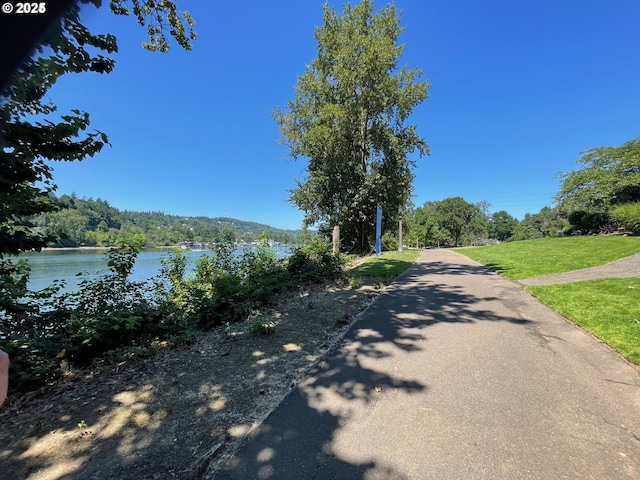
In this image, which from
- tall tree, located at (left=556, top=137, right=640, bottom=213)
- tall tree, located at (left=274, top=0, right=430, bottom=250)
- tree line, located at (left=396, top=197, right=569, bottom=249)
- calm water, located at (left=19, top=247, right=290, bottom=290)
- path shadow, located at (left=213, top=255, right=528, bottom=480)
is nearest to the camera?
path shadow, located at (left=213, top=255, right=528, bottom=480)

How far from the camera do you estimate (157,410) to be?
2783mm

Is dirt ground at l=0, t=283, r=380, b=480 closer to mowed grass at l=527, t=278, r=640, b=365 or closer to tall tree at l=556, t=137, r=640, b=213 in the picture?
mowed grass at l=527, t=278, r=640, b=365

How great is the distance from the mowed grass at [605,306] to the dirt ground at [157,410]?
12.2ft

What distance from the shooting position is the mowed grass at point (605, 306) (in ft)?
13.4

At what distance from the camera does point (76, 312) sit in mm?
4805

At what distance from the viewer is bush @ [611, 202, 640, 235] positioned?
18.6 meters

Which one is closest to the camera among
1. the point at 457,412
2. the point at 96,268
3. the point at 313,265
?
the point at 457,412

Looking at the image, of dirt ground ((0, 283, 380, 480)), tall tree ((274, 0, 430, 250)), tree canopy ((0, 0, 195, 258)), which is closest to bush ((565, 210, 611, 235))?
tall tree ((274, 0, 430, 250))

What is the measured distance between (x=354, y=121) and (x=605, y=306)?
16.3 meters

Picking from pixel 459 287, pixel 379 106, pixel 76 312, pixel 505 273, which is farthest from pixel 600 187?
pixel 76 312

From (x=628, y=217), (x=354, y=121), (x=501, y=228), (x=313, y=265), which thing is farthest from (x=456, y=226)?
(x=313, y=265)

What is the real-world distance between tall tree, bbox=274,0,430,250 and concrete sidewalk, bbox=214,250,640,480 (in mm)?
15873

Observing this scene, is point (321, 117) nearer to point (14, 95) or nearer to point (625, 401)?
point (14, 95)

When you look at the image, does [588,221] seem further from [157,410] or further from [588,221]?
[157,410]
